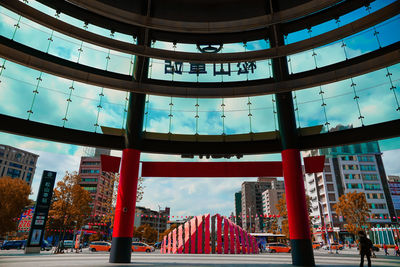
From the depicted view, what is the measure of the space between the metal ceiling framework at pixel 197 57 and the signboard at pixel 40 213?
16725 millimetres

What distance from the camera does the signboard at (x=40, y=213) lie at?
1014 inches

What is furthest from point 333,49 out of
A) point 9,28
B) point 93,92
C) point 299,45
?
point 9,28

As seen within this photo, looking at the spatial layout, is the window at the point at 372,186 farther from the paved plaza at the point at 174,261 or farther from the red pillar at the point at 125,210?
the red pillar at the point at 125,210

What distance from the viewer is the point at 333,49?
1608cm

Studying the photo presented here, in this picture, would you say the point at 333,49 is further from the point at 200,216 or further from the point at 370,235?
the point at 370,235

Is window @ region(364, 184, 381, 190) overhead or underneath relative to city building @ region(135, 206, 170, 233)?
overhead

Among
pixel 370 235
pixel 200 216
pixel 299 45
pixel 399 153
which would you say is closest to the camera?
pixel 299 45

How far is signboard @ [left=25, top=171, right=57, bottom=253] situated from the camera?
25747 millimetres

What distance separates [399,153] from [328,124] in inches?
1547

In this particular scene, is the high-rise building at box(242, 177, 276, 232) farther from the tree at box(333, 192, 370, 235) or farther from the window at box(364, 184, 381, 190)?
the tree at box(333, 192, 370, 235)

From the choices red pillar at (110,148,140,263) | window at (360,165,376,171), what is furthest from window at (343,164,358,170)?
red pillar at (110,148,140,263)

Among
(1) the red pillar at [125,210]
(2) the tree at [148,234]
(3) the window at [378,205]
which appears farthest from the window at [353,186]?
(1) the red pillar at [125,210]

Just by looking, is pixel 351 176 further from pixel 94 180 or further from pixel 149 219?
pixel 149 219

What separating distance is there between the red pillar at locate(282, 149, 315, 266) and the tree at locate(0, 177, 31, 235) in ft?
119
